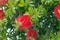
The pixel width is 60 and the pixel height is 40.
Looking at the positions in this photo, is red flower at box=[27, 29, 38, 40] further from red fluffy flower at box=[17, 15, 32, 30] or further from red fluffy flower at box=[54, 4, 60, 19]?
red fluffy flower at box=[54, 4, 60, 19]

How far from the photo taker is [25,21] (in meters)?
1.28

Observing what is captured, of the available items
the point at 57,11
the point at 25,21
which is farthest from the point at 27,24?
the point at 57,11

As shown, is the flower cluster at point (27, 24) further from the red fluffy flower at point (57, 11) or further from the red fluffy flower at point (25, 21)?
the red fluffy flower at point (57, 11)

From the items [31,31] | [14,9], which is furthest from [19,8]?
[31,31]

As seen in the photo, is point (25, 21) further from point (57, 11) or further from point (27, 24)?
point (57, 11)

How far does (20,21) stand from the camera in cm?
127

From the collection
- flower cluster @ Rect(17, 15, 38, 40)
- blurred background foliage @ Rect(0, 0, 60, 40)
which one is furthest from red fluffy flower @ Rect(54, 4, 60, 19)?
flower cluster @ Rect(17, 15, 38, 40)

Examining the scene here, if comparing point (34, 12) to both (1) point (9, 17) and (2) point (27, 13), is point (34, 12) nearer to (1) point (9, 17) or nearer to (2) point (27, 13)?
(2) point (27, 13)

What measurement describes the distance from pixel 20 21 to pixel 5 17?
128mm

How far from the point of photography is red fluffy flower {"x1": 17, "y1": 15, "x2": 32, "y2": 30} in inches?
49.9

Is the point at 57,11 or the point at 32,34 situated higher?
the point at 57,11

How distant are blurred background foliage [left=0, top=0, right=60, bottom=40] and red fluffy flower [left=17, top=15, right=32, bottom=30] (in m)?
0.03

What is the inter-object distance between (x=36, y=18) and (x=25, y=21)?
0.07 metres

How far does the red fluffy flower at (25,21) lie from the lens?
1267 mm
